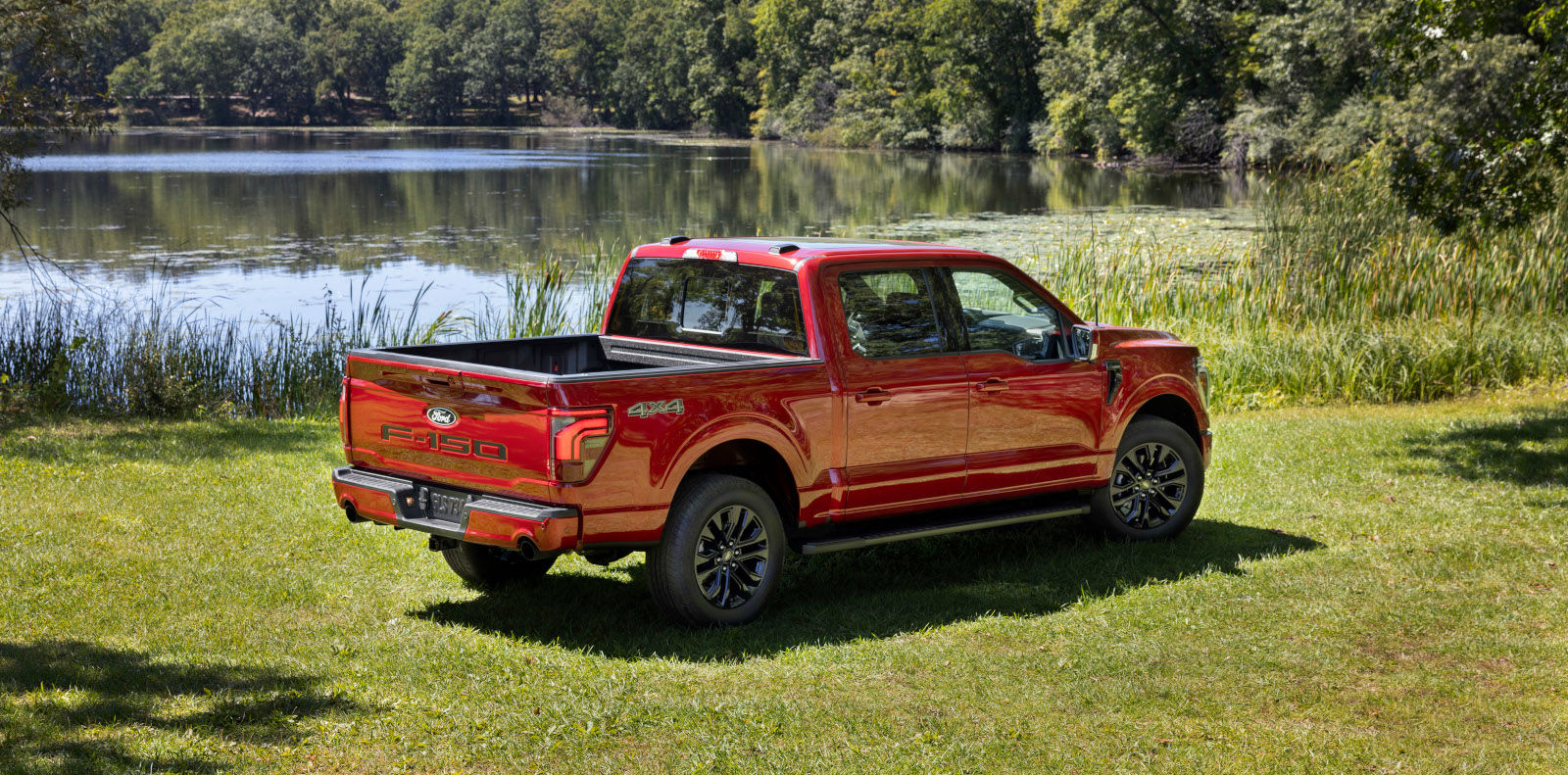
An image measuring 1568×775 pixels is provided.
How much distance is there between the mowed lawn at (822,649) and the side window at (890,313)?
4.38ft

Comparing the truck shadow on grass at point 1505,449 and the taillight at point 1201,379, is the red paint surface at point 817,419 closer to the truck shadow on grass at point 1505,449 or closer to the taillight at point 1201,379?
the taillight at point 1201,379

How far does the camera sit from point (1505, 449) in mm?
11164

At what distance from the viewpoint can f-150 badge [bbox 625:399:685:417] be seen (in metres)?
6.05

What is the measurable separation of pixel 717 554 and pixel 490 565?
1506 millimetres

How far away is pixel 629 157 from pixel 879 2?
1091 inches

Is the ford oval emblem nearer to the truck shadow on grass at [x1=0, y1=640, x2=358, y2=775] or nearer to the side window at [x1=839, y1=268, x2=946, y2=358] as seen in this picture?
the truck shadow on grass at [x1=0, y1=640, x2=358, y2=775]

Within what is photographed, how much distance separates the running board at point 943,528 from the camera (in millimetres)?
6840

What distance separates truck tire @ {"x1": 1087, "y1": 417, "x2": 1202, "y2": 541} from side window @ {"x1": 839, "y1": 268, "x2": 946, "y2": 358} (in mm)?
1635

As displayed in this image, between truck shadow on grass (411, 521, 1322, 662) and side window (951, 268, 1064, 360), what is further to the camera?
side window (951, 268, 1064, 360)

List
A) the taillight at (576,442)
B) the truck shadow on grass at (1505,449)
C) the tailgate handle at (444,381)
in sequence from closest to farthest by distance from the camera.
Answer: the taillight at (576,442) → the tailgate handle at (444,381) → the truck shadow on grass at (1505,449)

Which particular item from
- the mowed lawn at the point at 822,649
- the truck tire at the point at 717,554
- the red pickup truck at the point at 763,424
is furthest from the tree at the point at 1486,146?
the truck tire at the point at 717,554

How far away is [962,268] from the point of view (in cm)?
780

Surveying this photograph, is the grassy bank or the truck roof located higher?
the truck roof

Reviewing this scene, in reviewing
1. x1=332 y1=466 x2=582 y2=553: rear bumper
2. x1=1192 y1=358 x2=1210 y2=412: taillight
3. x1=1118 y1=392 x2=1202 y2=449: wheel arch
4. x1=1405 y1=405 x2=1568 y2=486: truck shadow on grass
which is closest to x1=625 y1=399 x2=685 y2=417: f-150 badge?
x1=332 y1=466 x2=582 y2=553: rear bumper
